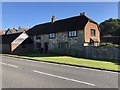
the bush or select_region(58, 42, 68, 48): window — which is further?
select_region(58, 42, 68, 48): window

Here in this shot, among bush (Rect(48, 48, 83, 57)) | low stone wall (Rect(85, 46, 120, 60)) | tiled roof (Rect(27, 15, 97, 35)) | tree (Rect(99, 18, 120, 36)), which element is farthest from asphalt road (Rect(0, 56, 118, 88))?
tree (Rect(99, 18, 120, 36))

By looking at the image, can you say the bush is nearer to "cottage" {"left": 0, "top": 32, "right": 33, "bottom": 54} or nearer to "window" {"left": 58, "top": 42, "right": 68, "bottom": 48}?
"window" {"left": 58, "top": 42, "right": 68, "bottom": 48}

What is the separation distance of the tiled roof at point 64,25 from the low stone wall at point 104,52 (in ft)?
19.9

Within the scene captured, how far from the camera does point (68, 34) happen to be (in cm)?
3778

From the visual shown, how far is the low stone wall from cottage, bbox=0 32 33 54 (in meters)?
19.0

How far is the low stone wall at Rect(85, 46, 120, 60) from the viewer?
2705 cm

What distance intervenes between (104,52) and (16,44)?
76.1 ft

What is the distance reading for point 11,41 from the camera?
145ft

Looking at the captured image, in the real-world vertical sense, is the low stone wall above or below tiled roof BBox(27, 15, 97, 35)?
below

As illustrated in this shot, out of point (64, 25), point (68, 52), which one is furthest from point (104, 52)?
point (64, 25)

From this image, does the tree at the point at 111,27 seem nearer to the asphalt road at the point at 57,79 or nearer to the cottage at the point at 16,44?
the cottage at the point at 16,44

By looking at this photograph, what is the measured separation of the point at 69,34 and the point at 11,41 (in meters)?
15.1

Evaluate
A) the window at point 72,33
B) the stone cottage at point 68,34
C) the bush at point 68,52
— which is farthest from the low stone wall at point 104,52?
the window at point 72,33

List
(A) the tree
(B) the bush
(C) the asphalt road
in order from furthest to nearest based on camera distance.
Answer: (A) the tree < (B) the bush < (C) the asphalt road
